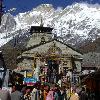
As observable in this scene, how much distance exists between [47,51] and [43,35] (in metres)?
16.4

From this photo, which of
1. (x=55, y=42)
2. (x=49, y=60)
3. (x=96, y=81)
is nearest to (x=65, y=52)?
(x=55, y=42)

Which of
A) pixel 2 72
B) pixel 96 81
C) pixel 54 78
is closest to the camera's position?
pixel 2 72

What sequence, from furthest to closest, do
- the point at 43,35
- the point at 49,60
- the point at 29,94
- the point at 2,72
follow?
1. the point at 43,35
2. the point at 49,60
3. the point at 29,94
4. the point at 2,72

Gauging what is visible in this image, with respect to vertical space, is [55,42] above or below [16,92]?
above

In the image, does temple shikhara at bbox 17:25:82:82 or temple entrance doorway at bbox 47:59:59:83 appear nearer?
temple entrance doorway at bbox 47:59:59:83

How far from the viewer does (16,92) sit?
60.6 ft

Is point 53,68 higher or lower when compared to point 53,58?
lower

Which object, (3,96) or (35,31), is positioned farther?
(35,31)

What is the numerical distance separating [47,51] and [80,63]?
6032 mm

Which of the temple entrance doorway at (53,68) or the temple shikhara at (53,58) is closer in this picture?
the temple entrance doorway at (53,68)

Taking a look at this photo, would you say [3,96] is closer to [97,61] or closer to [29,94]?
[29,94]

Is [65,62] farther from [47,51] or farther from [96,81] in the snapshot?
[96,81]

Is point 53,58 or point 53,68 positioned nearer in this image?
point 53,68

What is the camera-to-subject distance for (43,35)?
3733 inches
